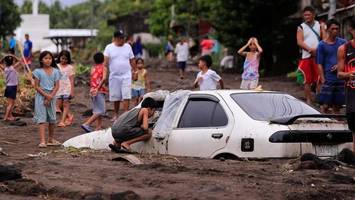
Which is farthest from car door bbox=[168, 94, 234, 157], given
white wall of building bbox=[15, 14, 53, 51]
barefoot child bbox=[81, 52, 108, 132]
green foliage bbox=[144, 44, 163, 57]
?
white wall of building bbox=[15, 14, 53, 51]

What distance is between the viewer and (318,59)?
12.8 meters

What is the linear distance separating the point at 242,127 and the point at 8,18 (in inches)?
2208

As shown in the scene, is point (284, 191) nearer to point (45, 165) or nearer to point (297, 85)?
point (45, 165)

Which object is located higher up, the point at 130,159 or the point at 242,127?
the point at 242,127

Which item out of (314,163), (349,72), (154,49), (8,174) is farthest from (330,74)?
(154,49)

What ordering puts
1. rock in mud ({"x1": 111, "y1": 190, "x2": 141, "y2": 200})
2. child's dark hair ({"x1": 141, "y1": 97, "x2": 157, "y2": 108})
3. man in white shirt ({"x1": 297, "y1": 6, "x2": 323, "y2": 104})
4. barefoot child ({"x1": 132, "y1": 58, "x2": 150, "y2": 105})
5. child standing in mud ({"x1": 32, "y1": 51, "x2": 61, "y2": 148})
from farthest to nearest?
barefoot child ({"x1": 132, "y1": 58, "x2": 150, "y2": 105}) < man in white shirt ({"x1": 297, "y1": 6, "x2": 323, "y2": 104}) < child standing in mud ({"x1": 32, "y1": 51, "x2": 61, "y2": 148}) < child's dark hair ({"x1": 141, "y1": 97, "x2": 157, "y2": 108}) < rock in mud ({"x1": 111, "y1": 190, "x2": 141, "y2": 200})

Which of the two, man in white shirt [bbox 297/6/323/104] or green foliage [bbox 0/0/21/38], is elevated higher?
green foliage [bbox 0/0/21/38]

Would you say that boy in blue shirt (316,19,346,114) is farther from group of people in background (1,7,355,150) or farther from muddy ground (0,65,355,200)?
muddy ground (0,65,355,200)

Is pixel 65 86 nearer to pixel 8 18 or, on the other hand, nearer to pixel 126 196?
pixel 126 196

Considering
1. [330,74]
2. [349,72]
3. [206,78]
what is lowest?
[206,78]

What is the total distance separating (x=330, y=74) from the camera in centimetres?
1259

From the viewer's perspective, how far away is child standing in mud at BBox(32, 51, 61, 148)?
42.8 ft

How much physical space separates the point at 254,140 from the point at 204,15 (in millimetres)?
42067

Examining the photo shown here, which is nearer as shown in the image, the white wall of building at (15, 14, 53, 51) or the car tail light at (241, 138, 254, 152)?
the car tail light at (241, 138, 254, 152)
